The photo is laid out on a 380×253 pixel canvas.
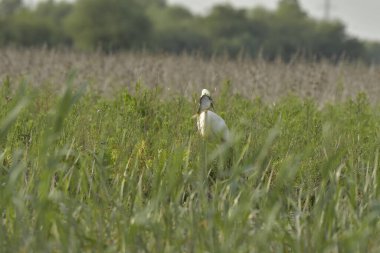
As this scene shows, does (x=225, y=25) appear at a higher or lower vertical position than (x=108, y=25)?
higher

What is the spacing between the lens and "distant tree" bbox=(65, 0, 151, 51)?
89.5 feet

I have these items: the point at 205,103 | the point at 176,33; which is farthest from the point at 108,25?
the point at 205,103

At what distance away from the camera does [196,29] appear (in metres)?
35.5

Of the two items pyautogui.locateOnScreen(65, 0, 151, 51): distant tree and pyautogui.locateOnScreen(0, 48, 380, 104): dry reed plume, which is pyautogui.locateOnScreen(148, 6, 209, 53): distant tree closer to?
pyautogui.locateOnScreen(65, 0, 151, 51): distant tree

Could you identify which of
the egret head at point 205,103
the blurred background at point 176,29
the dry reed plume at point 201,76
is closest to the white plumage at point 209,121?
the egret head at point 205,103

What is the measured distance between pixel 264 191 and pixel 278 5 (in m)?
39.5

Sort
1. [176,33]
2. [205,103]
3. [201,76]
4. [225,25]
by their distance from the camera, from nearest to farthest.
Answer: [205,103]
[201,76]
[176,33]
[225,25]

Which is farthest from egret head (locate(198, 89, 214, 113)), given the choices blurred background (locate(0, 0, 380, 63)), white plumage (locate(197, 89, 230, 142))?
blurred background (locate(0, 0, 380, 63))

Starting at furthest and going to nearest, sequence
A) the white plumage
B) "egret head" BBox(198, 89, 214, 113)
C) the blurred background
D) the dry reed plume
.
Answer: the blurred background < the dry reed plume < "egret head" BBox(198, 89, 214, 113) < the white plumage

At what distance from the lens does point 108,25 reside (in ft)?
91.5

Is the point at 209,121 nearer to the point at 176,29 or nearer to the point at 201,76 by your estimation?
the point at 201,76

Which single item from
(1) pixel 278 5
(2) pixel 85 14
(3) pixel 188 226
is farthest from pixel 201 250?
(1) pixel 278 5

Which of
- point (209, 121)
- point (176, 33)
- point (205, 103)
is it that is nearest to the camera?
point (209, 121)

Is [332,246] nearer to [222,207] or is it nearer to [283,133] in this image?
[222,207]
